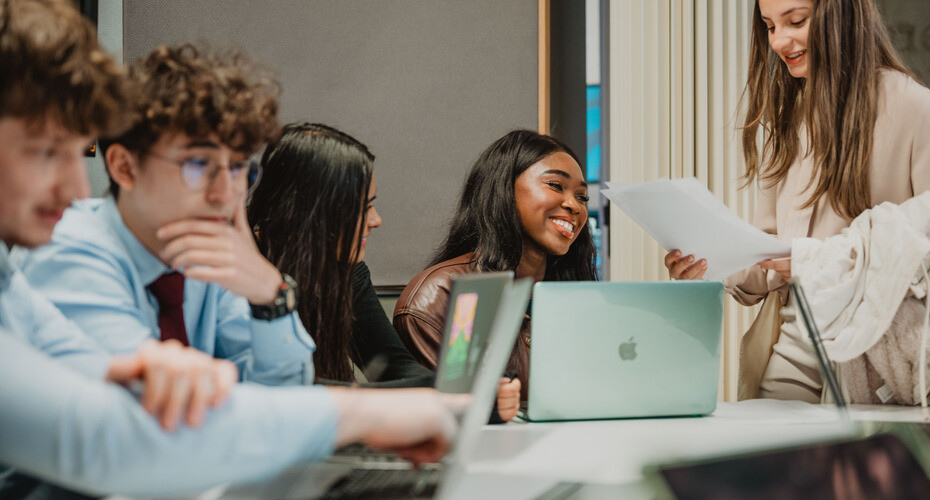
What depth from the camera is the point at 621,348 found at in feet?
4.35

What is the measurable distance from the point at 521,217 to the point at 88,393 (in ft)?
5.17

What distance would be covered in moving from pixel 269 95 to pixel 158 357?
0.55 m

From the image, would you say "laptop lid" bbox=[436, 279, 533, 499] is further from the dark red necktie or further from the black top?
the black top

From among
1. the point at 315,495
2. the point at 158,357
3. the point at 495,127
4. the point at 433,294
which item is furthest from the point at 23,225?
the point at 495,127

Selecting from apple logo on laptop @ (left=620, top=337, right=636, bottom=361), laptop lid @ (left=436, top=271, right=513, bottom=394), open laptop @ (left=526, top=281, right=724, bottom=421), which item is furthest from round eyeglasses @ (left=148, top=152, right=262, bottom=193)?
apple logo on laptop @ (left=620, top=337, right=636, bottom=361)

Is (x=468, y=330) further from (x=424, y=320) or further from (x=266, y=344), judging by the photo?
(x=424, y=320)

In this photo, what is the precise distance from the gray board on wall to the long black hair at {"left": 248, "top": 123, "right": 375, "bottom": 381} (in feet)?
3.86

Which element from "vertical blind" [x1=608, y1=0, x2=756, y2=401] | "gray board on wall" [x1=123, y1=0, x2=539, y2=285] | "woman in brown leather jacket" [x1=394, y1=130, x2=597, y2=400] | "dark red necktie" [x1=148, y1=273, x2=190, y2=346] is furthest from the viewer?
"vertical blind" [x1=608, y1=0, x2=756, y2=401]

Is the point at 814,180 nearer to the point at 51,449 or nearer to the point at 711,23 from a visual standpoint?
the point at 711,23

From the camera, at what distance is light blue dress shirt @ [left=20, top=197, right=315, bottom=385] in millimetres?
926

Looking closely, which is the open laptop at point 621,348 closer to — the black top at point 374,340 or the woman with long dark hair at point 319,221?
the woman with long dark hair at point 319,221

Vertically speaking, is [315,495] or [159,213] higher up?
[159,213]

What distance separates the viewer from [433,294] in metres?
1.87

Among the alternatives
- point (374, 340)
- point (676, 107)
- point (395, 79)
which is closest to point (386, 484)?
point (374, 340)
